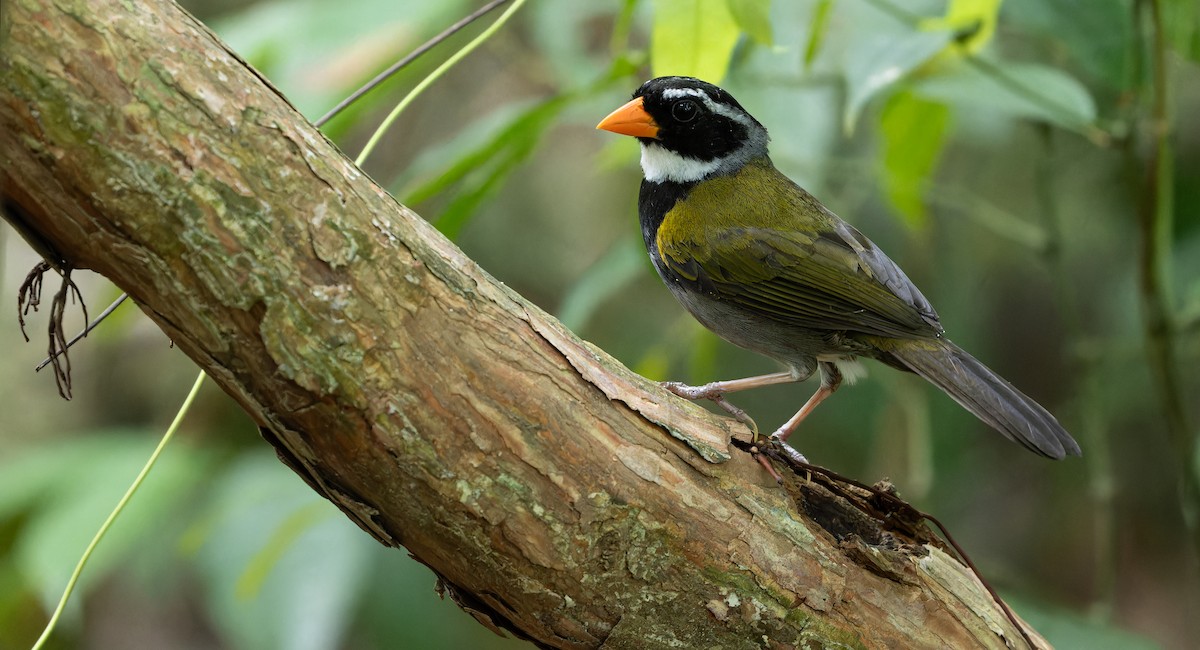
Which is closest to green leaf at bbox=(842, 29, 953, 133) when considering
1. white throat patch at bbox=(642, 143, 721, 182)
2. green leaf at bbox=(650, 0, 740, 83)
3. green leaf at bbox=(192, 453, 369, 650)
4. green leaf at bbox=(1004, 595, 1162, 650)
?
green leaf at bbox=(650, 0, 740, 83)

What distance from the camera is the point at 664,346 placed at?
3.61 meters

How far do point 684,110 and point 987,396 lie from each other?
1.25 m

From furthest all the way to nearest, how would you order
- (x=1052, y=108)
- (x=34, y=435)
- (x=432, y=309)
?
(x=34, y=435) → (x=1052, y=108) → (x=432, y=309)

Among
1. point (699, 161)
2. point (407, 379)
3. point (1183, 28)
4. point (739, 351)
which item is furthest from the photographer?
point (739, 351)

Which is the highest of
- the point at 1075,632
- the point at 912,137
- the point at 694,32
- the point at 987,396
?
the point at 694,32

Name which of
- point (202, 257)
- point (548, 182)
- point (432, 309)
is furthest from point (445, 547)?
point (548, 182)

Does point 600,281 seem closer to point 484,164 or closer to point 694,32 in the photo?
point 484,164

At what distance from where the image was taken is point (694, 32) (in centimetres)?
238

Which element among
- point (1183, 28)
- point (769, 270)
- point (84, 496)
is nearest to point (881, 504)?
point (769, 270)

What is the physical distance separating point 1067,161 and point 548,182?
294 cm

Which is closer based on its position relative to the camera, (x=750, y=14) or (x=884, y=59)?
(x=750, y=14)

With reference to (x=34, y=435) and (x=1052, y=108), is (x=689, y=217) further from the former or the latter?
(x=34, y=435)

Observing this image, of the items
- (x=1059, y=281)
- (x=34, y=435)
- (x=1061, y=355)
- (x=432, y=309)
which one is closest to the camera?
(x=432, y=309)

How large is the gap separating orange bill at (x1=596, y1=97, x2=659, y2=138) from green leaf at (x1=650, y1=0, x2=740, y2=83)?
31.9 inches
